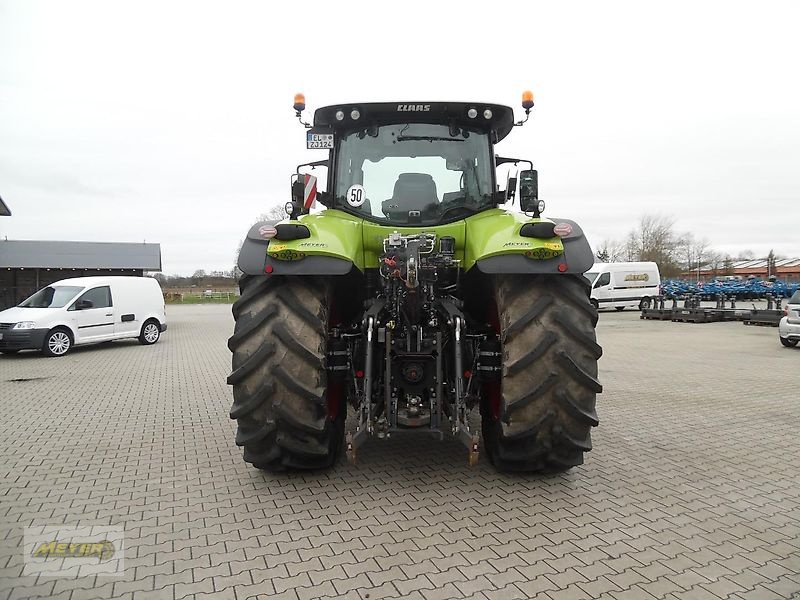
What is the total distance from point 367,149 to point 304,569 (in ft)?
10.7

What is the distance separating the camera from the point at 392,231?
4.38 m

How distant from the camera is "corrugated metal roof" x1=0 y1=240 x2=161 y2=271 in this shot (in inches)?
1176

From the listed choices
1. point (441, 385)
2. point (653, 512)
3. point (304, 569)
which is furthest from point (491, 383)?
point (304, 569)

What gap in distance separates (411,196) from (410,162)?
0.31 metres

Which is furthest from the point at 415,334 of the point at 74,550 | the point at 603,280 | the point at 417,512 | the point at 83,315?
the point at 603,280

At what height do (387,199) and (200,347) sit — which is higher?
(387,199)

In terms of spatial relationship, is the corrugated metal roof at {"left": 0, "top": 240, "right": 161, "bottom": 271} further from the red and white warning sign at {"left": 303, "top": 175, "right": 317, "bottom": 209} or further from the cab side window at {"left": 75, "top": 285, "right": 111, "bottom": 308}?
the red and white warning sign at {"left": 303, "top": 175, "right": 317, "bottom": 209}

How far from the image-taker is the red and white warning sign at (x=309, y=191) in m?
4.62

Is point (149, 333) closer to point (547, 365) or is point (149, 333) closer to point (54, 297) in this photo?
point (54, 297)

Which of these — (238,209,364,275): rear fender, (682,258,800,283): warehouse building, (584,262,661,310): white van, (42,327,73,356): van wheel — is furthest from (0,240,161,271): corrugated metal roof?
(682,258,800,283): warehouse building

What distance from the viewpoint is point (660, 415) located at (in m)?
6.43

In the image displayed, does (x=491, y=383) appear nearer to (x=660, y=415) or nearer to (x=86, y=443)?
(x=660, y=415)

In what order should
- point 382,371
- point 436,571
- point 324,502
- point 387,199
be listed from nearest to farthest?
point 436,571 < point 324,502 < point 382,371 < point 387,199

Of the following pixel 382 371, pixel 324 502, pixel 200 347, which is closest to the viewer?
pixel 324 502
